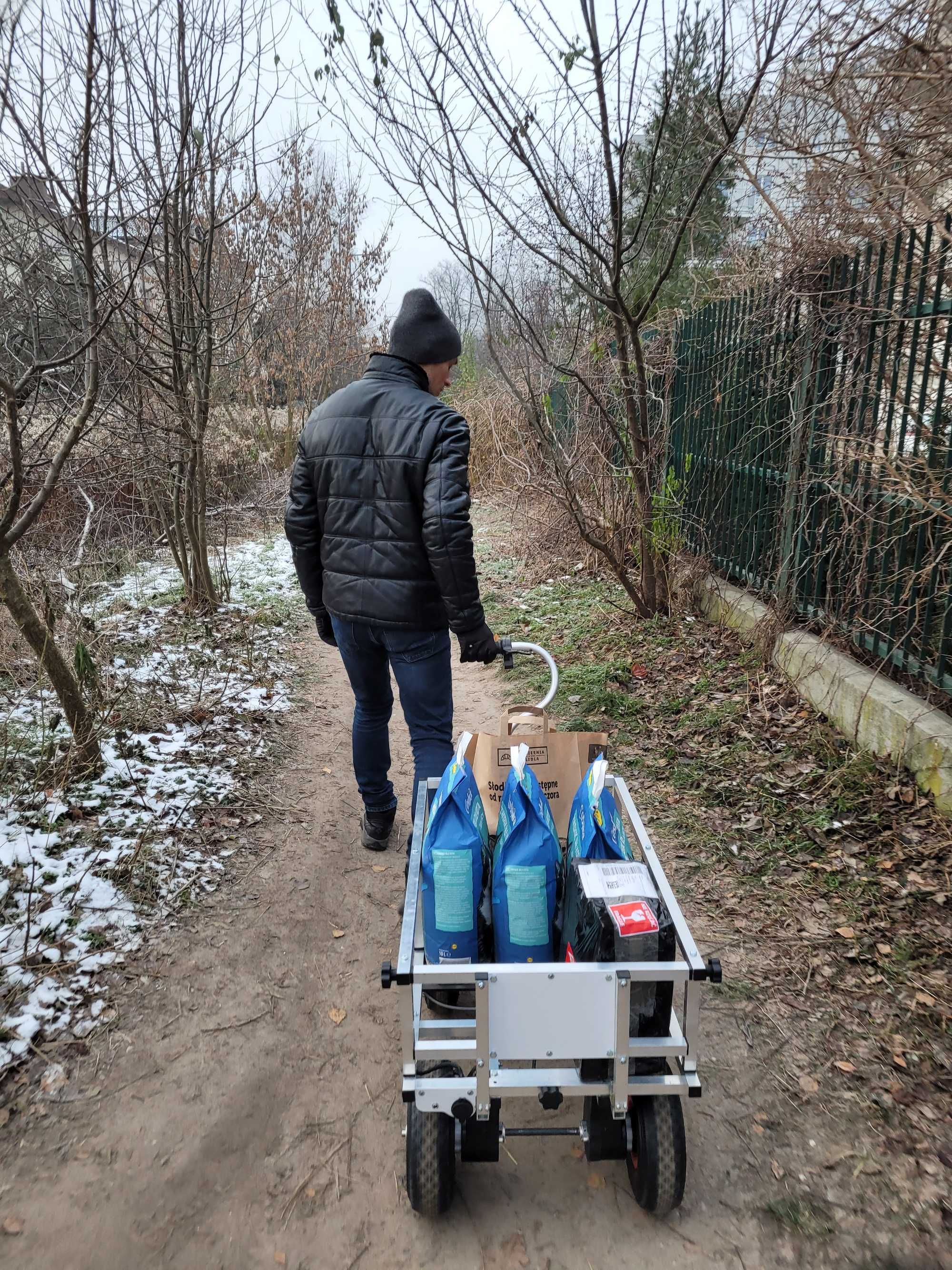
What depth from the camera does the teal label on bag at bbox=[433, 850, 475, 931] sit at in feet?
6.80

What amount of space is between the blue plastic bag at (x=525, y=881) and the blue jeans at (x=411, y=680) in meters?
0.93

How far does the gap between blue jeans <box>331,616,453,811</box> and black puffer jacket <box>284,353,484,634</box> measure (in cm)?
8

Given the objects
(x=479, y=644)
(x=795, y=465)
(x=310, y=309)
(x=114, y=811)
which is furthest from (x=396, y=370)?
(x=310, y=309)

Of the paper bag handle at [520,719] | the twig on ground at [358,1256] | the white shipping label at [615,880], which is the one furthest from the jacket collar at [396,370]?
the twig on ground at [358,1256]

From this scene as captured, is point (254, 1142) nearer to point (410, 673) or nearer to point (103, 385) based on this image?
point (410, 673)

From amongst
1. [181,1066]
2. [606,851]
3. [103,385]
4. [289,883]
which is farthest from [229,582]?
[606,851]

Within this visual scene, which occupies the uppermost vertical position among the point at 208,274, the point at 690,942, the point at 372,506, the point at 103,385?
the point at 208,274

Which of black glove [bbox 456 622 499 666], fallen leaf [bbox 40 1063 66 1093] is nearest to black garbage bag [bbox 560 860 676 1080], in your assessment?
black glove [bbox 456 622 499 666]

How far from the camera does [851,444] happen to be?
4043 millimetres

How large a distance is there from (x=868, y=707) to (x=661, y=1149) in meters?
2.55

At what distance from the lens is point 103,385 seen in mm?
5695

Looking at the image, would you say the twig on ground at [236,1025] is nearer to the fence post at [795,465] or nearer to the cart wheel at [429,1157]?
the cart wheel at [429,1157]

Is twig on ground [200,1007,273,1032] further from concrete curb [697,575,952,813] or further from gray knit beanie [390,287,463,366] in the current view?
concrete curb [697,575,952,813]

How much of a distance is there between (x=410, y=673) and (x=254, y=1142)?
1.60m
